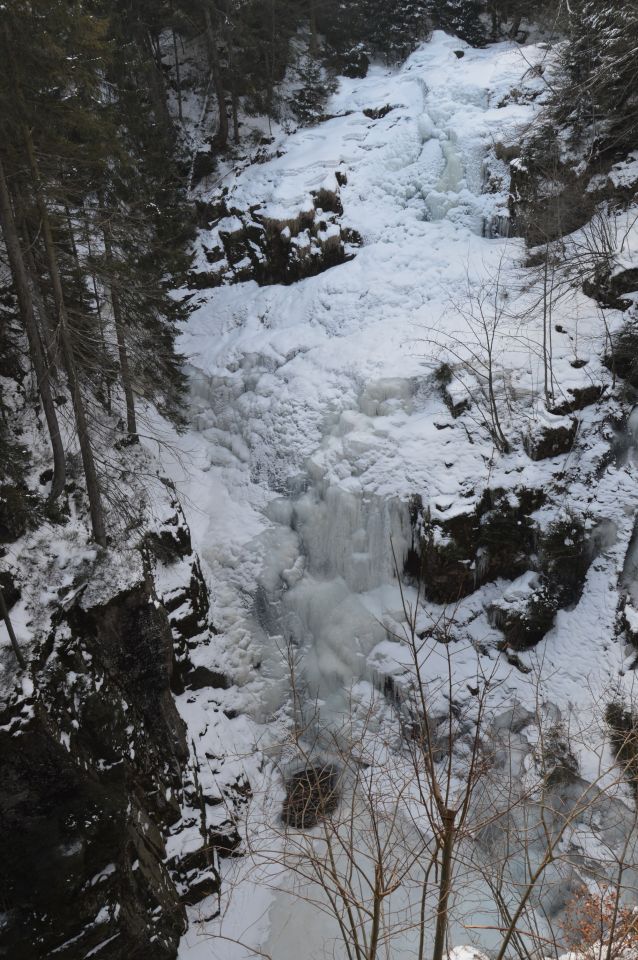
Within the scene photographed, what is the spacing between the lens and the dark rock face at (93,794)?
6137mm

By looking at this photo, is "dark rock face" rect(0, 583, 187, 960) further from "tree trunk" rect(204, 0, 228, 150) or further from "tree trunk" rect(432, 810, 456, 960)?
"tree trunk" rect(204, 0, 228, 150)

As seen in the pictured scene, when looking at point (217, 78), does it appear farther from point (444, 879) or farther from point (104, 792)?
point (444, 879)

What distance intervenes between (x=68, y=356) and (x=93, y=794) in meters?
5.63

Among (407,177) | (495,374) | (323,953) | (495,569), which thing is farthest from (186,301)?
(323,953)

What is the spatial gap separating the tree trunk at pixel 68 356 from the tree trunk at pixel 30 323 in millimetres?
366

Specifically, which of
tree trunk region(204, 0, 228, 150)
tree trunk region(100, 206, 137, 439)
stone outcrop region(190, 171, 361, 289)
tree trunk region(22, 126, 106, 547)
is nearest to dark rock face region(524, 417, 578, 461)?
tree trunk region(100, 206, 137, 439)

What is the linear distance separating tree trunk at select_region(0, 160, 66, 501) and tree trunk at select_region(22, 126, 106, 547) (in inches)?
14.4

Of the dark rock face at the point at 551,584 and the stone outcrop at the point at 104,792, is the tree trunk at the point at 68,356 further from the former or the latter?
the dark rock face at the point at 551,584

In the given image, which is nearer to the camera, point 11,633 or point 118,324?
point 11,633

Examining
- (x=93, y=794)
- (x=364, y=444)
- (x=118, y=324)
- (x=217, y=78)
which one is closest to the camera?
(x=93, y=794)

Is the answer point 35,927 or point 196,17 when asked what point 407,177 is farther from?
point 35,927

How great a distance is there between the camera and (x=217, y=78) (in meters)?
17.5

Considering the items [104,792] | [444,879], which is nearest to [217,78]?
[104,792]

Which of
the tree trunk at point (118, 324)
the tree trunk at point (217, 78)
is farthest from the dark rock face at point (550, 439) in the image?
the tree trunk at point (217, 78)
